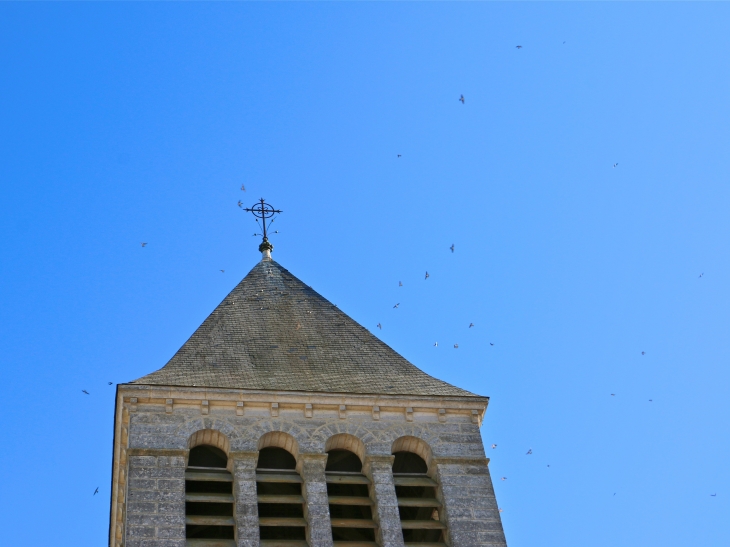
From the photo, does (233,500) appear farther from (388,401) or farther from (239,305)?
(239,305)

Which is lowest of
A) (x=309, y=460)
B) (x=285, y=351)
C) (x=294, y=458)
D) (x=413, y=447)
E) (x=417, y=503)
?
(x=417, y=503)

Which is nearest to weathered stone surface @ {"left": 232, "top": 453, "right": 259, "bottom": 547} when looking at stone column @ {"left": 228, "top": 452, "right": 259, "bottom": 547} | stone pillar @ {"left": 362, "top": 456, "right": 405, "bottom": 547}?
stone column @ {"left": 228, "top": 452, "right": 259, "bottom": 547}

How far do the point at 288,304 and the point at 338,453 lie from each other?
196 inches

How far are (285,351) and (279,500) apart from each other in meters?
4.24

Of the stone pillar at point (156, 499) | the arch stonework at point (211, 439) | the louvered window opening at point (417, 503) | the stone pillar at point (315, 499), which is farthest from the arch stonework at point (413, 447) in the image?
the stone pillar at point (156, 499)

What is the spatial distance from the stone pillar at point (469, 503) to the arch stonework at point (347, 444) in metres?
1.21

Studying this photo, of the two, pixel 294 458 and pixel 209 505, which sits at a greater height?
pixel 294 458

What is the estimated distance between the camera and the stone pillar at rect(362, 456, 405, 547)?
70.5ft

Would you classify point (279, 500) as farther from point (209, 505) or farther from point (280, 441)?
point (280, 441)

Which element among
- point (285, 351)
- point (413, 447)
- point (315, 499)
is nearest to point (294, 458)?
point (315, 499)

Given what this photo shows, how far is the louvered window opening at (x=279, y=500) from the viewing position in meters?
21.5

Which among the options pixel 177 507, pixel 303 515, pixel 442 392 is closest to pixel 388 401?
pixel 442 392

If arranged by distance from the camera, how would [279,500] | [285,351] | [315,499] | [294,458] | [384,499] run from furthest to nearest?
[285,351], [294,458], [384,499], [279,500], [315,499]

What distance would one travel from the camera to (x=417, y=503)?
73.3 ft
